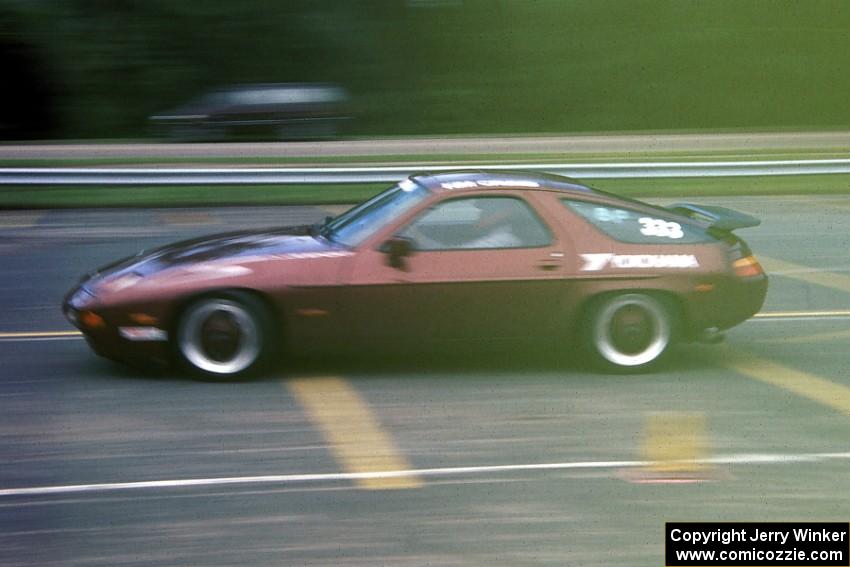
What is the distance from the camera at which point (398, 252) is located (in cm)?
754

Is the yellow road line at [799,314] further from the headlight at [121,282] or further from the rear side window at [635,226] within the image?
the headlight at [121,282]

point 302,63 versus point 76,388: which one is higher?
point 302,63

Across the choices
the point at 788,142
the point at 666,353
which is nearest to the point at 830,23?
the point at 788,142

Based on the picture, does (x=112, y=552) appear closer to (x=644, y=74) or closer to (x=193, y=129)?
(x=193, y=129)

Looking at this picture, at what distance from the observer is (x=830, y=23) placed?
38781mm

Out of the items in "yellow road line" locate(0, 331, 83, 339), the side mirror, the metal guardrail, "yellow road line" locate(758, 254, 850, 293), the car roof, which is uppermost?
the metal guardrail

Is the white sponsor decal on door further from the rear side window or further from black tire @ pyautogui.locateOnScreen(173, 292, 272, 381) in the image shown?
black tire @ pyautogui.locateOnScreen(173, 292, 272, 381)

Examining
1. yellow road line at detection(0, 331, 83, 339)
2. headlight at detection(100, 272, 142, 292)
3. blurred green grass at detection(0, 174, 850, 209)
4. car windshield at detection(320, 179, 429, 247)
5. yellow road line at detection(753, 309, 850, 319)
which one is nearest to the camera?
headlight at detection(100, 272, 142, 292)

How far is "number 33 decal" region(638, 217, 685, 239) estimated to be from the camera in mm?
7910

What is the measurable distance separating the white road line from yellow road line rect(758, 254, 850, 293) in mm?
4783

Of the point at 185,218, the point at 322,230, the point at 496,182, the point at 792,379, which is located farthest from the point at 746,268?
the point at 185,218

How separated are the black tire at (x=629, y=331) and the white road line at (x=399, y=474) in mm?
1618

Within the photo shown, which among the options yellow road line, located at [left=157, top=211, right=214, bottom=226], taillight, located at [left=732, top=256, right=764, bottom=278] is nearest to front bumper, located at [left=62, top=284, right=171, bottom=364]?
taillight, located at [left=732, top=256, right=764, bottom=278]

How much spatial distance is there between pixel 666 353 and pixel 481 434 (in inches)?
70.3
